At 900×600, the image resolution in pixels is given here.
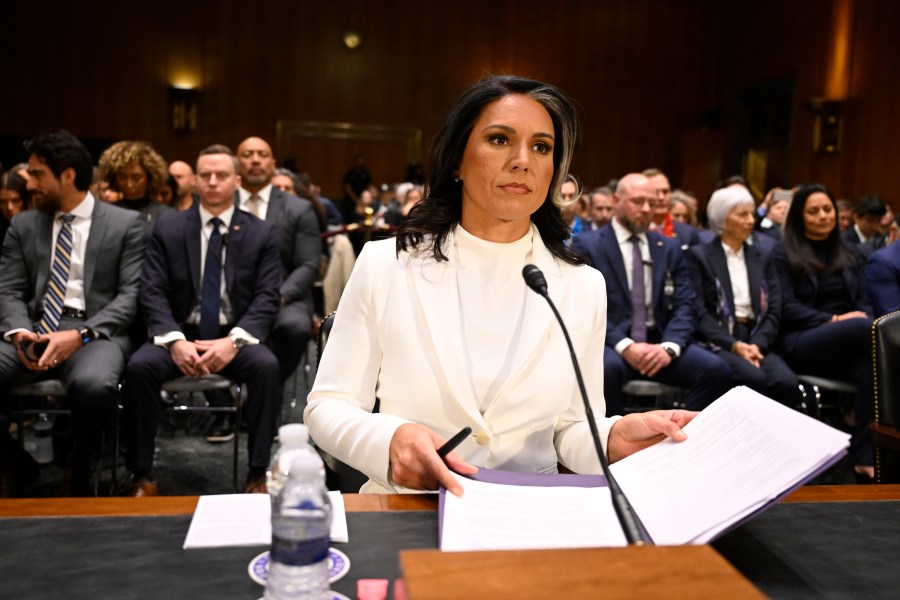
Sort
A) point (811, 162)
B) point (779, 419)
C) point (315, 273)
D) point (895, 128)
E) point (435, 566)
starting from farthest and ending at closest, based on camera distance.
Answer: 1. point (811, 162)
2. point (895, 128)
3. point (315, 273)
4. point (779, 419)
5. point (435, 566)

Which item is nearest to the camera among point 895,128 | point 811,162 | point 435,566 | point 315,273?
point 435,566

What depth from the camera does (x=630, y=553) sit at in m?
0.86

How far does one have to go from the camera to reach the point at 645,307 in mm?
4156

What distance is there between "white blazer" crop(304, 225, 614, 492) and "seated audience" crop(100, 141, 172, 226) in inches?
123

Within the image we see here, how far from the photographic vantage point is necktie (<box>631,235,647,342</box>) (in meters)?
4.03

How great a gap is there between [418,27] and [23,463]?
9.55 metres

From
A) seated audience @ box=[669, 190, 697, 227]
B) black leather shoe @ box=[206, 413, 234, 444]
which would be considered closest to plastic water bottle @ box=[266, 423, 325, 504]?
black leather shoe @ box=[206, 413, 234, 444]

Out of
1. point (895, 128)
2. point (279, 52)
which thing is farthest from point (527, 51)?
point (895, 128)

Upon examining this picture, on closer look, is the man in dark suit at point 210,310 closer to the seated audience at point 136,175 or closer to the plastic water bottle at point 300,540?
the seated audience at point 136,175

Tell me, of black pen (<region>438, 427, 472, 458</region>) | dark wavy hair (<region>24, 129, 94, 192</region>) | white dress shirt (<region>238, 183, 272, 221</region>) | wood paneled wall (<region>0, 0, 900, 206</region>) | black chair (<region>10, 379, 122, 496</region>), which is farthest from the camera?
wood paneled wall (<region>0, 0, 900, 206</region>)

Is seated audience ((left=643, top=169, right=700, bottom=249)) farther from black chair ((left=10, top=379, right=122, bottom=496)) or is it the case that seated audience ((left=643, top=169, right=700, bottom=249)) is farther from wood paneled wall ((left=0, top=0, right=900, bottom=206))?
wood paneled wall ((left=0, top=0, right=900, bottom=206))

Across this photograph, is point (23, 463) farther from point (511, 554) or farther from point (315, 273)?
point (511, 554)

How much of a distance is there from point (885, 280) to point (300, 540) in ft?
13.3

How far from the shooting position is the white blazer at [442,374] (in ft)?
5.25
